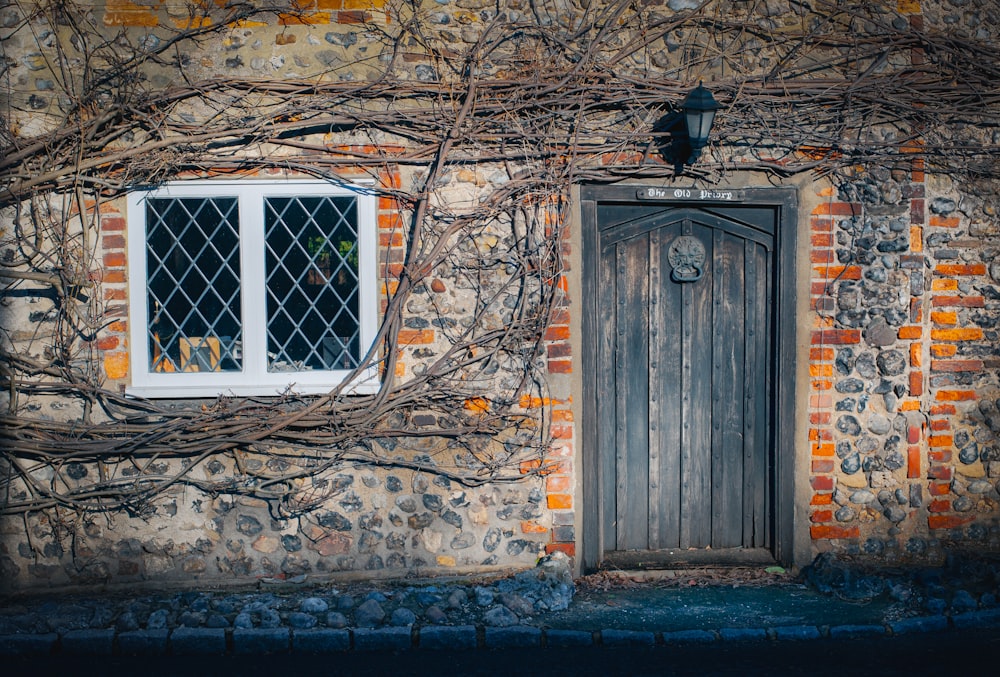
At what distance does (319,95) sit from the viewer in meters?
5.23

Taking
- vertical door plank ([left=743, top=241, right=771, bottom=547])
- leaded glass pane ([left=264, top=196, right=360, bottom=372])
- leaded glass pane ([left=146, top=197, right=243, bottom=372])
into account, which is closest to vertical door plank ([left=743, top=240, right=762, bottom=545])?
vertical door plank ([left=743, top=241, right=771, bottom=547])

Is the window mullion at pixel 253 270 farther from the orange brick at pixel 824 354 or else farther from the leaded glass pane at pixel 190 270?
the orange brick at pixel 824 354

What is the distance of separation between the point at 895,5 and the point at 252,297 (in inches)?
184

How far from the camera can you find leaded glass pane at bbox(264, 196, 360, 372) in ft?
17.5

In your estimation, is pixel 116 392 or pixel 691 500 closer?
pixel 116 392

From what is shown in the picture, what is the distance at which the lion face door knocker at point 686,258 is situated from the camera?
5508 mm

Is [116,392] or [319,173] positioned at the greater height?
[319,173]

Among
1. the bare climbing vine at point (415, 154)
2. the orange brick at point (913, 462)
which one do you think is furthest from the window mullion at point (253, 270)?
the orange brick at point (913, 462)

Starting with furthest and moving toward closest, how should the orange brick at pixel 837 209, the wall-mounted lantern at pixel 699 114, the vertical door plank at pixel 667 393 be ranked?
the vertical door plank at pixel 667 393, the orange brick at pixel 837 209, the wall-mounted lantern at pixel 699 114

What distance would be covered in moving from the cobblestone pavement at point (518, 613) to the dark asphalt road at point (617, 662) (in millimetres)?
73

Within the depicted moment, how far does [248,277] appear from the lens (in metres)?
5.28

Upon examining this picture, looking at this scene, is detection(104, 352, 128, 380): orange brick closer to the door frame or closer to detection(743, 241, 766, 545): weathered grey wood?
the door frame

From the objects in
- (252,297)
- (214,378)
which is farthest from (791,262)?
(214,378)

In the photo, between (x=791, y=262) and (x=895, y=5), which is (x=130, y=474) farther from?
(x=895, y=5)
